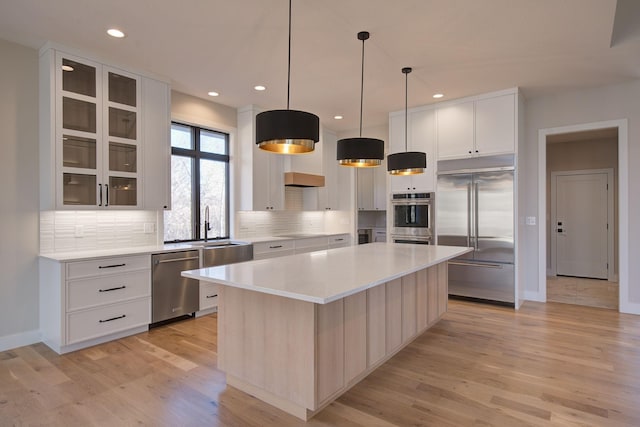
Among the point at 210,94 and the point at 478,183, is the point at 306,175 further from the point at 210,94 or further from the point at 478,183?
the point at 478,183

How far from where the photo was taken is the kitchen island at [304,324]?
6.69 ft

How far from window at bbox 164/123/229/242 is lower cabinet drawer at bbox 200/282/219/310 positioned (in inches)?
32.4

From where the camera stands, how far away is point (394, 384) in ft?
8.43

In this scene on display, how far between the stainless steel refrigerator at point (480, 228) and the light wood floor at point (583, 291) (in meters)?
1.13

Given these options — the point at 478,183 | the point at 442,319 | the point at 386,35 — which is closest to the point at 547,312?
the point at 442,319

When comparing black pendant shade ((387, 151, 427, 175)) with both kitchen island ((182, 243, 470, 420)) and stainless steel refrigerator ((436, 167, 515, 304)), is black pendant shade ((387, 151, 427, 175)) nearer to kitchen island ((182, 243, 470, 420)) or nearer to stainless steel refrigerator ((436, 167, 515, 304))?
kitchen island ((182, 243, 470, 420))

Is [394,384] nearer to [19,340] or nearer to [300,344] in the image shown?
[300,344]

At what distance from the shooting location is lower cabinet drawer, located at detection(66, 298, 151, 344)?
313cm

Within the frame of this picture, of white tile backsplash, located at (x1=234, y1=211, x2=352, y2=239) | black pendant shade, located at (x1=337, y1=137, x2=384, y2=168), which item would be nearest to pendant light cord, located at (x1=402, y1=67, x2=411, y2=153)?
black pendant shade, located at (x1=337, y1=137, x2=384, y2=168)

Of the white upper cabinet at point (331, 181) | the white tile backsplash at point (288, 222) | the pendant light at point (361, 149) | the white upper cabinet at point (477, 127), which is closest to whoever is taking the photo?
the pendant light at point (361, 149)

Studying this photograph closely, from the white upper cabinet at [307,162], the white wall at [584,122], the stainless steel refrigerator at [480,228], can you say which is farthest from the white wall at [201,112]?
the white wall at [584,122]

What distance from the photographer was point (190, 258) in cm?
399

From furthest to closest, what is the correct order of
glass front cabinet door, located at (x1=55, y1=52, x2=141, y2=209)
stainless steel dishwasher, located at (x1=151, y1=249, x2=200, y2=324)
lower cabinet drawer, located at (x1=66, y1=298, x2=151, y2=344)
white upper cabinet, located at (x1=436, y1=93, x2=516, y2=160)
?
1. white upper cabinet, located at (x1=436, y1=93, x2=516, y2=160)
2. stainless steel dishwasher, located at (x1=151, y1=249, x2=200, y2=324)
3. glass front cabinet door, located at (x1=55, y1=52, x2=141, y2=209)
4. lower cabinet drawer, located at (x1=66, y1=298, x2=151, y2=344)

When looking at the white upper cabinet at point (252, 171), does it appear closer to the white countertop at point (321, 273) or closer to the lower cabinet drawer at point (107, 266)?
the lower cabinet drawer at point (107, 266)
